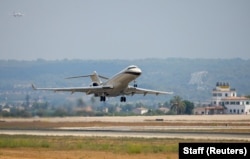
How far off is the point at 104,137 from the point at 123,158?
57.5 ft

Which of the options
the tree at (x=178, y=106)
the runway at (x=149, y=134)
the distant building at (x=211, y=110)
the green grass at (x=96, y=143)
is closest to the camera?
the green grass at (x=96, y=143)

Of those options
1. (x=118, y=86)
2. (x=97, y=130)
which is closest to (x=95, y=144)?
(x=97, y=130)

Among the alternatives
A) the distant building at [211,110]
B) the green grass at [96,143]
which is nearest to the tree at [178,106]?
the distant building at [211,110]

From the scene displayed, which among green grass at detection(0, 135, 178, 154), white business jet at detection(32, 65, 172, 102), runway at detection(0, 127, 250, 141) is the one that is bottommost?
green grass at detection(0, 135, 178, 154)

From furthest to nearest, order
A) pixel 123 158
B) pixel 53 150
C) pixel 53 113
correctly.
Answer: pixel 53 113 → pixel 53 150 → pixel 123 158

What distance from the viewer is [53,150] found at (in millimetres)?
56969

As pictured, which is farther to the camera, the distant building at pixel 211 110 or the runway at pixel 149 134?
the distant building at pixel 211 110

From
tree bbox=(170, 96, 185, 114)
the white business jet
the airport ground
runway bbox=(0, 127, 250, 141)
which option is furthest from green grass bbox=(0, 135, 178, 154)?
tree bbox=(170, 96, 185, 114)

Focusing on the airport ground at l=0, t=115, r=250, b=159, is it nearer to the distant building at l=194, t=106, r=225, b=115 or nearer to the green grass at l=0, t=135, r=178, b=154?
the green grass at l=0, t=135, r=178, b=154

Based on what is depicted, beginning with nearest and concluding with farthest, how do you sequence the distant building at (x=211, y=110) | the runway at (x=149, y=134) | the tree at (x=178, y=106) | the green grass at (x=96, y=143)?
the green grass at (x=96, y=143) < the runway at (x=149, y=134) < the tree at (x=178, y=106) < the distant building at (x=211, y=110)

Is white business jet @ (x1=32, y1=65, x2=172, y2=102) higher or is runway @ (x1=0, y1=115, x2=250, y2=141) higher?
white business jet @ (x1=32, y1=65, x2=172, y2=102)

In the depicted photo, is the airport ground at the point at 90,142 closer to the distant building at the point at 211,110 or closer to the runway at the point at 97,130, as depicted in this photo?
the runway at the point at 97,130

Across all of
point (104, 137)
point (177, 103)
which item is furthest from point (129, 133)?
point (177, 103)

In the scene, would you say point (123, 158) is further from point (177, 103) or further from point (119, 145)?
point (177, 103)
